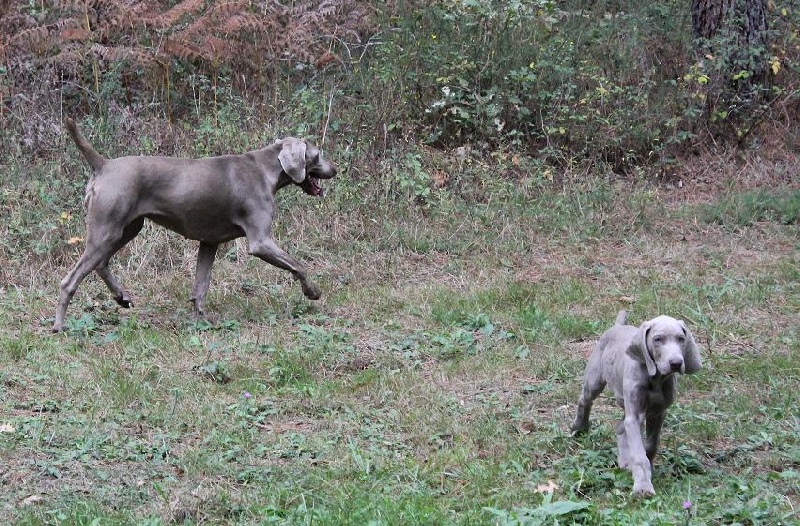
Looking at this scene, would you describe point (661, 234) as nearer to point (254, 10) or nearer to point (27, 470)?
point (254, 10)

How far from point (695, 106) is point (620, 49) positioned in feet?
4.39

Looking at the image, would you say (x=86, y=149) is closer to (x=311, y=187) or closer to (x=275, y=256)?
(x=275, y=256)

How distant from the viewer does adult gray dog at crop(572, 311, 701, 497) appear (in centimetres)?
491

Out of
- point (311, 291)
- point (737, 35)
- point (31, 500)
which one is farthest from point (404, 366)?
point (737, 35)

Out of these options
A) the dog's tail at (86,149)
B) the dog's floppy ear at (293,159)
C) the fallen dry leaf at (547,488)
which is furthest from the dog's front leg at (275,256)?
the fallen dry leaf at (547,488)

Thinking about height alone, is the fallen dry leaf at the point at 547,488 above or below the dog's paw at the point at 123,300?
above

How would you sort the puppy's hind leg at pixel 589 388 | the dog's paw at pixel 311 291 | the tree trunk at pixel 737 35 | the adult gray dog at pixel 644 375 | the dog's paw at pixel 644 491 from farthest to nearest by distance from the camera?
the tree trunk at pixel 737 35 → the dog's paw at pixel 311 291 → the puppy's hind leg at pixel 589 388 → the dog's paw at pixel 644 491 → the adult gray dog at pixel 644 375

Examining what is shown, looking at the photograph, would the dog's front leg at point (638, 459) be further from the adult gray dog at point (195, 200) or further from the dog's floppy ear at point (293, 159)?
the dog's floppy ear at point (293, 159)

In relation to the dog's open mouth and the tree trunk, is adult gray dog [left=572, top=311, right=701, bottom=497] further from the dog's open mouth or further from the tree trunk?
the tree trunk

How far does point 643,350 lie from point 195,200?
14.6 feet

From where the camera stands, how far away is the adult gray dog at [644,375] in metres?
4.91

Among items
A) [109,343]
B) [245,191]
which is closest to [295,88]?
[245,191]

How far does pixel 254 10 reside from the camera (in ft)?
41.0

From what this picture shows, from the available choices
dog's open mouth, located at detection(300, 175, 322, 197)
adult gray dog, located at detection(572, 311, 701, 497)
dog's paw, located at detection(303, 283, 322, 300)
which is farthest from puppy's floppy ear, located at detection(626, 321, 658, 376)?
dog's open mouth, located at detection(300, 175, 322, 197)
